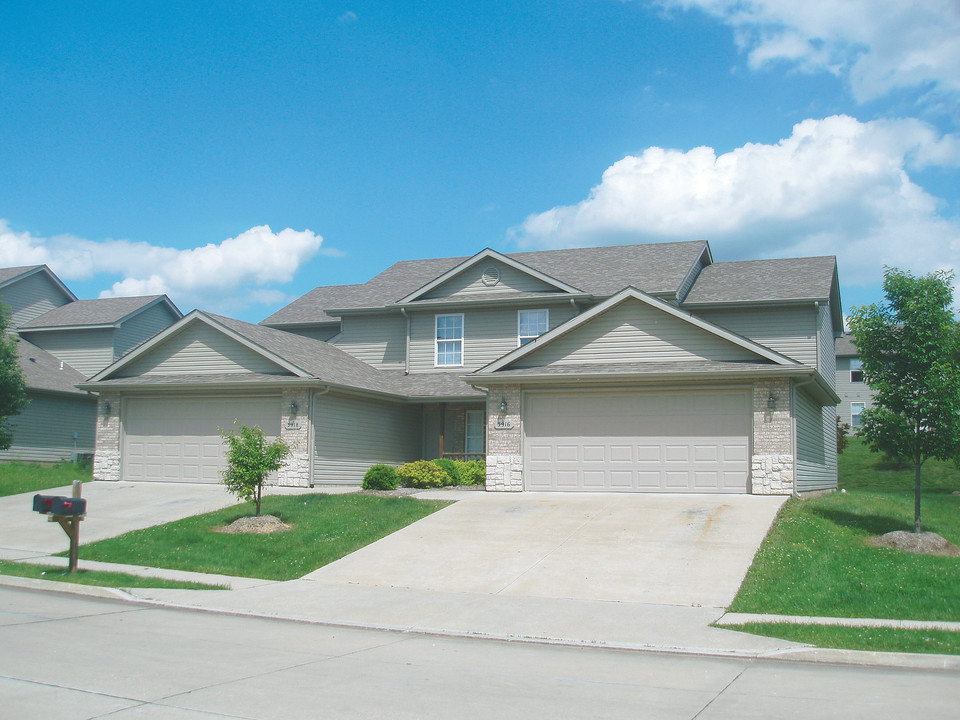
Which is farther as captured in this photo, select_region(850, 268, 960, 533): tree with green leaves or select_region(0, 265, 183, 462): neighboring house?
select_region(0, 265, 183, 462): neighboring house

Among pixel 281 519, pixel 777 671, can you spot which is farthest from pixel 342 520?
pixel 777 671

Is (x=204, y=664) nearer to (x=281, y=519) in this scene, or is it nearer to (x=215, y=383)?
(x=281, y=519)

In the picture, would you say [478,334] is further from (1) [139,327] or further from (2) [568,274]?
(1) [139,327]

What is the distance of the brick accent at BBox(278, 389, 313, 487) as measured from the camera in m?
22.9

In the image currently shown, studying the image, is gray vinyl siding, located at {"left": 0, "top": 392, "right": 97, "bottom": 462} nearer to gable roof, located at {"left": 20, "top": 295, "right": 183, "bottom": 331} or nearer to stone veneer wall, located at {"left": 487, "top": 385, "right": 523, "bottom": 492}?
gable roof, located at {"left": 20, "top": 295, "right": 183, "bottom": 331}

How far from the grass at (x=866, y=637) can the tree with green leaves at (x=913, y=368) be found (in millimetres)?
6363

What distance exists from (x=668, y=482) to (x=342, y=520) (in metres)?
7.64

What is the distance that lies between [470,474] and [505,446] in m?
2.98

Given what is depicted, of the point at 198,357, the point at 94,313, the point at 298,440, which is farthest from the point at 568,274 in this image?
the point at 94,313

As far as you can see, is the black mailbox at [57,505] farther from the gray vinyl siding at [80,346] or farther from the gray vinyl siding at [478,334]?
the gray vinyl siding at [80,346]

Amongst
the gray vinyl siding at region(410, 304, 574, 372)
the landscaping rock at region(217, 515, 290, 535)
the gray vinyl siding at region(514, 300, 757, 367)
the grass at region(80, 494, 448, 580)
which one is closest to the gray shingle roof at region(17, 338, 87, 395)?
the gray vinyl siding at region(410, 304, 574, 372)

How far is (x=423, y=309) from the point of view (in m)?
28.8

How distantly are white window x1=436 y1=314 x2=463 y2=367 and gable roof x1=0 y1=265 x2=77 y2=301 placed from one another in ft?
64.4

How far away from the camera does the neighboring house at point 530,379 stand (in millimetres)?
20281
